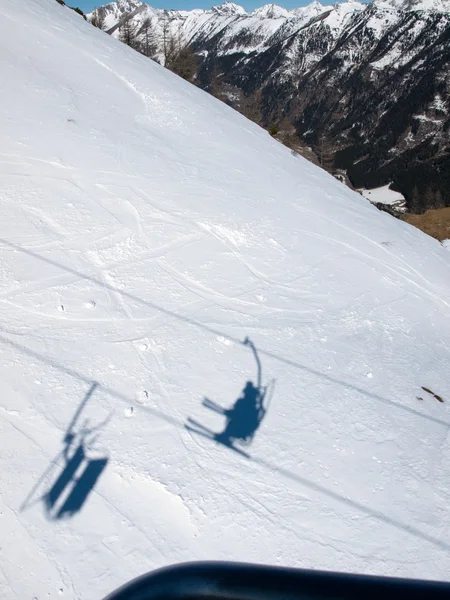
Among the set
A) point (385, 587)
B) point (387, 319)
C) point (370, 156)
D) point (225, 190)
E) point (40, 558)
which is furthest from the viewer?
point (370, 156)

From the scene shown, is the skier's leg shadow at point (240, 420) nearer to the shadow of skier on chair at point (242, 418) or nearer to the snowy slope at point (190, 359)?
the shadow of skier on chair at point (242, 418)

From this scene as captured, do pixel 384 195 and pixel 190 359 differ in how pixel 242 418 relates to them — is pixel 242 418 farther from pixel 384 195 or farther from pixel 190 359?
pixel 384 195

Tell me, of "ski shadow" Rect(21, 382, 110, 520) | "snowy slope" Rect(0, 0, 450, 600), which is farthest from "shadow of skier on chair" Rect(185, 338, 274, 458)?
"ski shadow" Rect(21, 382, 110, 520)

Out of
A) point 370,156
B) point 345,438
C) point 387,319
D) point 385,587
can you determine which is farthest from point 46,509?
point 370,156

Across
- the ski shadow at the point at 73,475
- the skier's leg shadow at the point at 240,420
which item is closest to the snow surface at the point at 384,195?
the skier's leg shadow at the point at 240,420

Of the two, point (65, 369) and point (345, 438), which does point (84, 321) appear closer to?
point (65, 369)

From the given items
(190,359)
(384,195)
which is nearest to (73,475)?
(190,359)
